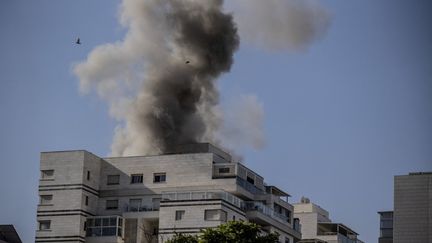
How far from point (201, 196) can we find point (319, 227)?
3883 cm

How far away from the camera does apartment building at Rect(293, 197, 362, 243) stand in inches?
6457

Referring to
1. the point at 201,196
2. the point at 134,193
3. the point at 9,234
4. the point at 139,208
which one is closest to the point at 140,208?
the point at 139,208

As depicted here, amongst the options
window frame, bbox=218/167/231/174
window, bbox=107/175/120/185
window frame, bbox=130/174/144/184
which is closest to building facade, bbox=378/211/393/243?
window frame, bbox=218/167/231/174

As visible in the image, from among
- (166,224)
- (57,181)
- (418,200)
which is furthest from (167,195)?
(418,200)

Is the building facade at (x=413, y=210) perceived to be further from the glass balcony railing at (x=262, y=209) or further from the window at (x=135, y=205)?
the window at (x=135, y=205)

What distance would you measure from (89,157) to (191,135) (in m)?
13.1

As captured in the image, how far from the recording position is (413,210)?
442ft

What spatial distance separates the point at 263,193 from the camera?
→ 14150cm

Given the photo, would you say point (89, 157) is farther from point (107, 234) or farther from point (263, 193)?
point (263, 193)

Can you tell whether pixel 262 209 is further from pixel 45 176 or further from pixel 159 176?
pixel 45 176

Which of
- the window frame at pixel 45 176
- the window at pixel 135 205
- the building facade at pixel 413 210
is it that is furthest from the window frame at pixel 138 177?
the building facade at pixel 413 210

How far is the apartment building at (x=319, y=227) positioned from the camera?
164000 mm

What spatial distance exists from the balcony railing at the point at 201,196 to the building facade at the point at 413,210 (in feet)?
53.6

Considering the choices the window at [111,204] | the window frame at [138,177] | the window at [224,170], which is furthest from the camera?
the window at [111,204]
